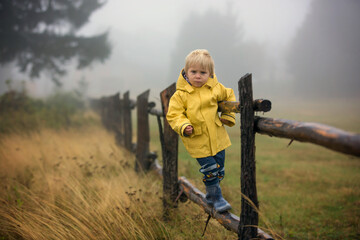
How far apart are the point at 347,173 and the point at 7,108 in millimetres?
11519

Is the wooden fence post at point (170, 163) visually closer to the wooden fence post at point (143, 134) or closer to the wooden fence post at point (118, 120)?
the wooden fence post at point (143, 134)

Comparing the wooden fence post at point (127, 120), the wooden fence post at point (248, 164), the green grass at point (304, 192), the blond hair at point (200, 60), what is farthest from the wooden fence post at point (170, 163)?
the wooden fence post at point (127, 120)

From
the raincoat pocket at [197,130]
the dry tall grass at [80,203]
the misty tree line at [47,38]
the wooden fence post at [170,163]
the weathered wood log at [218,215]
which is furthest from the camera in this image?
the misty tree line at [47,38]

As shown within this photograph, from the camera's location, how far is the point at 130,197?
2.82m

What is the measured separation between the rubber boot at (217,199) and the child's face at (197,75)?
93 centimetres

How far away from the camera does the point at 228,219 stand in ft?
7.27

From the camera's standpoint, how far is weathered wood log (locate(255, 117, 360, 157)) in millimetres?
1115

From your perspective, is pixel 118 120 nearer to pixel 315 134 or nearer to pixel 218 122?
pixel 218 122

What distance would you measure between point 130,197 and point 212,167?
113 cm

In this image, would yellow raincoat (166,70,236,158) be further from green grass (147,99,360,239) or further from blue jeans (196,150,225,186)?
green grass (147,99,360,239)

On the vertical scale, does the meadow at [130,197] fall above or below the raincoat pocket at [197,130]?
below

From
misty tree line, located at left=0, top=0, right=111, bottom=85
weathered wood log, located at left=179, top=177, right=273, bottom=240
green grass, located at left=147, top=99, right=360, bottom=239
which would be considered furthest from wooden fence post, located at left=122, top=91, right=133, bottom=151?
misty tree line, located at left=0, top=0, right=111, bottom=85

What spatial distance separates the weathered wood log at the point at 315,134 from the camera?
3.66 feet

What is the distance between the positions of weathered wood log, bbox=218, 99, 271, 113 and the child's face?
28 centimetres
